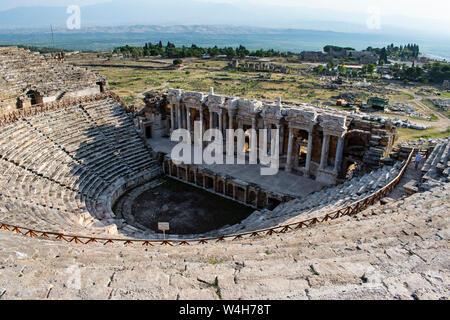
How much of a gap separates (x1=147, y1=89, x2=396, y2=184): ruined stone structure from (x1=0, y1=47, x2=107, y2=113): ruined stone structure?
30.9 ft

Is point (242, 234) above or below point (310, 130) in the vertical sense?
below

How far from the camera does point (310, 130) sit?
24.3 metres

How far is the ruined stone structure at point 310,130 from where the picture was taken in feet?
75.9

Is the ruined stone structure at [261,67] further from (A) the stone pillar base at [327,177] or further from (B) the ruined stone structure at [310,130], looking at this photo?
(A) the stone pillar base at [327,177]

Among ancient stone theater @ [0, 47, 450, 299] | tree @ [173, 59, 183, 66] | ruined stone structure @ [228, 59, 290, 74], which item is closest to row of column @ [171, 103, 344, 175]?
ancient stone theater @ [0, 47, 450, 299]

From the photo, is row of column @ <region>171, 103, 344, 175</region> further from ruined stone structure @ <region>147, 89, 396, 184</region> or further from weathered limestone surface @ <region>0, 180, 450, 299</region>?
weathered limestone surface @ <region>0, 180, 450, 299</region>

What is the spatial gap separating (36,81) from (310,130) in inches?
916

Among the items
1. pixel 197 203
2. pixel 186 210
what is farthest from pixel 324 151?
pixel 186 210

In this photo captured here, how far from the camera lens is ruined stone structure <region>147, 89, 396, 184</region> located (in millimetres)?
23120

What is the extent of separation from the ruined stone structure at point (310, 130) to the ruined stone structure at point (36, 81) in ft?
30.9

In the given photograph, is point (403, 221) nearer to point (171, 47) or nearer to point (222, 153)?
point (222, 153)

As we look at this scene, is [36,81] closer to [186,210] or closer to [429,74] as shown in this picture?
[186,210]

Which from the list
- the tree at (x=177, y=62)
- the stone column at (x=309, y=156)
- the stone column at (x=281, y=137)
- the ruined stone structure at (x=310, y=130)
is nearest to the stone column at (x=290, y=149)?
the ruined stone structure at (x=310, y=130)

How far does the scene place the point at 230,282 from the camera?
8.16m
